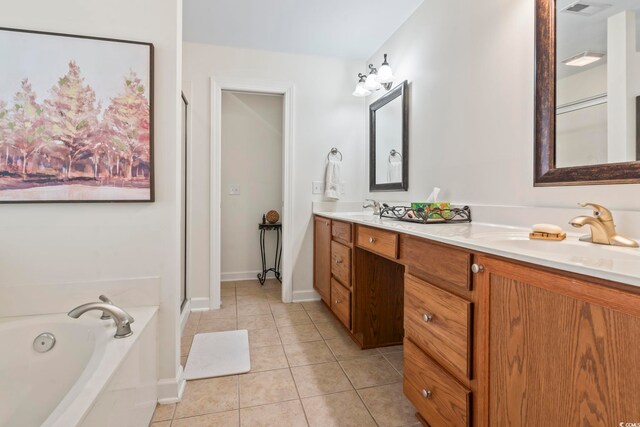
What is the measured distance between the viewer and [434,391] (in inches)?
44.1

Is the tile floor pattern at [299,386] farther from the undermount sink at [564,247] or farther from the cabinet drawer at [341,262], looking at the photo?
the undermount sink at [564,247]

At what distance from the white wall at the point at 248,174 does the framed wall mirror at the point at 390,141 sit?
54.7 inches

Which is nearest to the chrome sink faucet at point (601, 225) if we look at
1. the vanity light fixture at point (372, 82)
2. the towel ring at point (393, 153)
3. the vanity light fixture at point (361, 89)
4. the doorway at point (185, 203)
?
the towel ring at point (393, 153)

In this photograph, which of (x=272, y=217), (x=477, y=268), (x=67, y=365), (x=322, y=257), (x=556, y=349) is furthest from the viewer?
(x=272, y=217)

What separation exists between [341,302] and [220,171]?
159 cm

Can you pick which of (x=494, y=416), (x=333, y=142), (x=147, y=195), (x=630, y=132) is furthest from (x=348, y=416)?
(x=333, y=142)

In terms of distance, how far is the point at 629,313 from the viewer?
568mm

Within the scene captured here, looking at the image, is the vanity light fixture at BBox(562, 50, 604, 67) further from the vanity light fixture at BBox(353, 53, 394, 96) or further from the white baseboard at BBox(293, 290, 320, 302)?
the white baseboard at BBox(293, 290, 320, 302)

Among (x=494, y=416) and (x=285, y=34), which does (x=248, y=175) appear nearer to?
(x=285, y=34)

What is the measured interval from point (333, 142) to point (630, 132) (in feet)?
7.21

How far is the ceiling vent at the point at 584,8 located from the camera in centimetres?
113

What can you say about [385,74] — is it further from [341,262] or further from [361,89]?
[341,262]

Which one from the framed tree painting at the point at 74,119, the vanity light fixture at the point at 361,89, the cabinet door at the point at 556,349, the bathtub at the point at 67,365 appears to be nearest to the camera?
the cabinet door at the point at 556,349

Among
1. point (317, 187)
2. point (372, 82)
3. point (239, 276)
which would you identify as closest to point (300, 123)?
point (317, 187)
